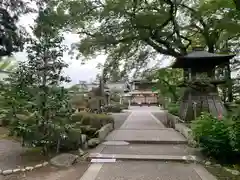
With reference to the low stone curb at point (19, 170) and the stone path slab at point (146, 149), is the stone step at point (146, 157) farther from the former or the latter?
the low stone curb at point (19, 170)

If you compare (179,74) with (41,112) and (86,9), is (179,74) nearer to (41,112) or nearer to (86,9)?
(86,9)

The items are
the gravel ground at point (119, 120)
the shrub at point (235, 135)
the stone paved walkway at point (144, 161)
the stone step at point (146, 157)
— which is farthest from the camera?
the gravel ground at point (119, 120)

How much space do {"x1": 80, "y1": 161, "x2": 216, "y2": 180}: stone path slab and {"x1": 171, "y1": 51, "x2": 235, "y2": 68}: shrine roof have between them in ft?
28.0

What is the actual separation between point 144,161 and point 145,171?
0.92m

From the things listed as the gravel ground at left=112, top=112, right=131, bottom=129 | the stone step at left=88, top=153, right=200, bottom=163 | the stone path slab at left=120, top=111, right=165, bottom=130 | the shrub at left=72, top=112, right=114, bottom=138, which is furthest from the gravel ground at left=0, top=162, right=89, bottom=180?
the gravel ground at left=112, top=112, right=131, bottom=129

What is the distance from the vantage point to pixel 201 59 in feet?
45.8

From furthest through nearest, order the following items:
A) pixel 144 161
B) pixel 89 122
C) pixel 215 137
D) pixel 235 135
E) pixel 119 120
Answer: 1. pixel 119 120
2. pixel 89 122
3. pixel 144 161
4. pixel 215 137
5. pixel 235 135

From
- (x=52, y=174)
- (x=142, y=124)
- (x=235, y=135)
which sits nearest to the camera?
(x=52, y=174)

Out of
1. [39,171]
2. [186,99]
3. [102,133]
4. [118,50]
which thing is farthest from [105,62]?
[39,171]

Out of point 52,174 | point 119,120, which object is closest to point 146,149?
point 52,174

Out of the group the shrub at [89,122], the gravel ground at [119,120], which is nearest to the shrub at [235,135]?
the shrub at [89,122]

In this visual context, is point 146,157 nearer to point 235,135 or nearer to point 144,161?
point 144,161

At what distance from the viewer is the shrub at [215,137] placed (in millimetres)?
6558

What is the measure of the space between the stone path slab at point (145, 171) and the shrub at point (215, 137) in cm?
78
